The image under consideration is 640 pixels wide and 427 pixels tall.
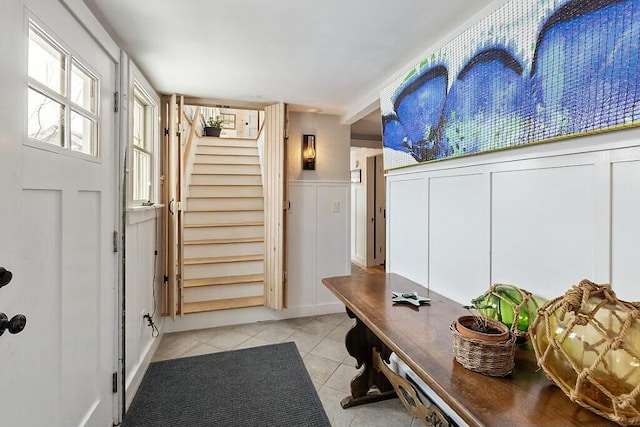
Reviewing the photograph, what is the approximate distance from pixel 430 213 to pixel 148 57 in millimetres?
2186

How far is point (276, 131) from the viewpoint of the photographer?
307 centimetres

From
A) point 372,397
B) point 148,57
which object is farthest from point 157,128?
point 372,397

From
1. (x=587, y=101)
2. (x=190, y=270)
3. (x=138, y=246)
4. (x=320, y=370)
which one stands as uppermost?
(x=587, y=101)

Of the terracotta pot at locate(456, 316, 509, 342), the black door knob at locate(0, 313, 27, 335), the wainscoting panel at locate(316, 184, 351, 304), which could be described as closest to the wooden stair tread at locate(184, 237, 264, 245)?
the wainscoting panel at locate(316, 184, 351, 304)

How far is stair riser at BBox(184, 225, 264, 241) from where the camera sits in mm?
3714

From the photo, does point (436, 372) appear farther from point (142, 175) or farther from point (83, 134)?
point (142, 175)

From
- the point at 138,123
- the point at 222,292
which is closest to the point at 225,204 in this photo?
the point at 222,292

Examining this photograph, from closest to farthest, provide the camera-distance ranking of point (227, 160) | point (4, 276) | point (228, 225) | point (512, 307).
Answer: point (4, 276) → point (512, 307) → point (228, 225) → point (227, 160)

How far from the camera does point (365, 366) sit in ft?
6.91

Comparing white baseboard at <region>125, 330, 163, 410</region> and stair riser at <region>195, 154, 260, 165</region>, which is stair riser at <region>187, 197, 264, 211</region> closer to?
→ stair riser at <region>195, 154, 260, 165</region>

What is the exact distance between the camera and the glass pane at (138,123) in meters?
2.39

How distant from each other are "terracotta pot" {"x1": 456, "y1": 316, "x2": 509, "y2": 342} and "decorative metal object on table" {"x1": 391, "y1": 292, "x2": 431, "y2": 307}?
1.66 ft

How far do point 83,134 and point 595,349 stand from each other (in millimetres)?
2130

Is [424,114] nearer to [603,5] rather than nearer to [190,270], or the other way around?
[603,5]
